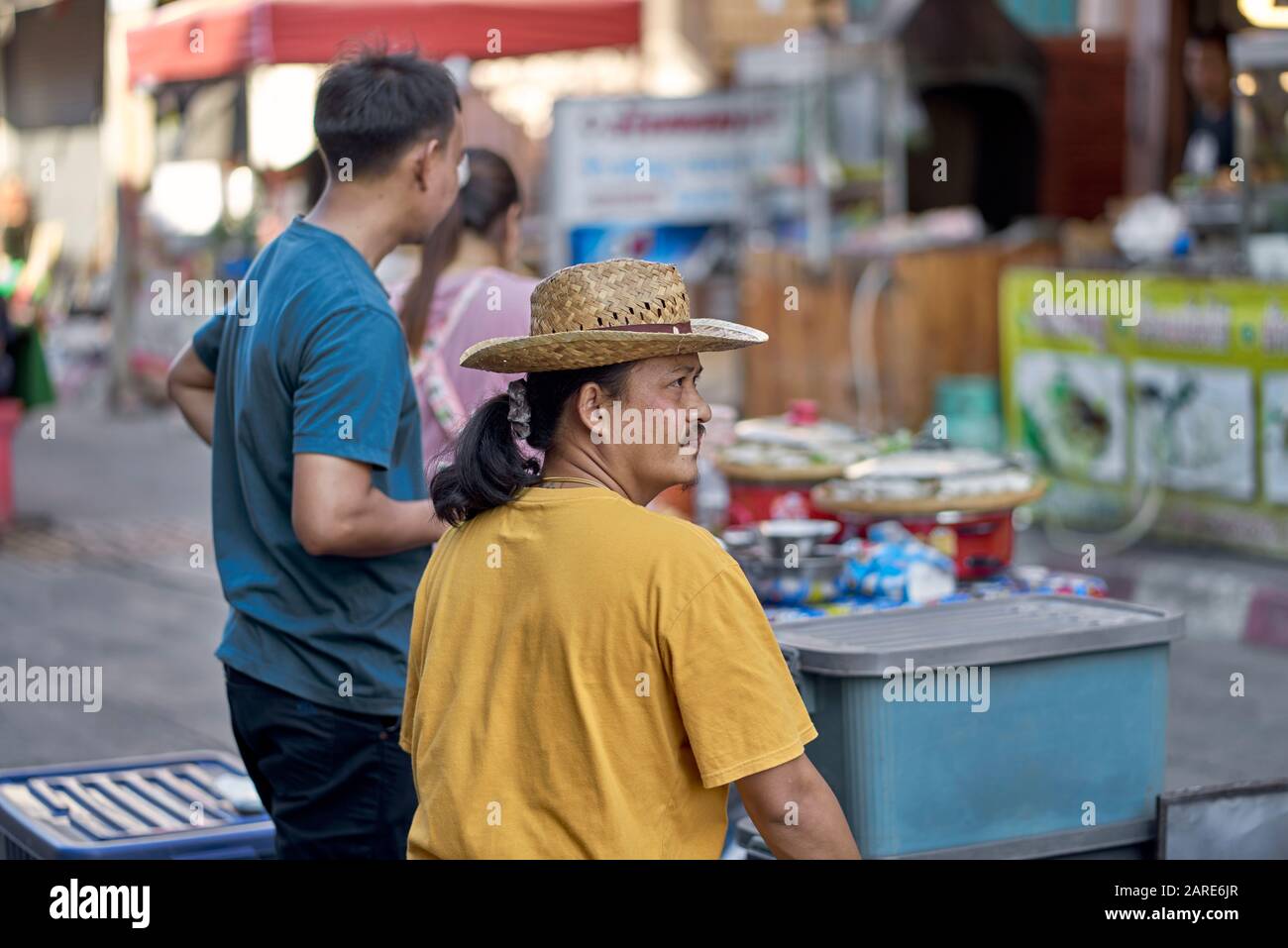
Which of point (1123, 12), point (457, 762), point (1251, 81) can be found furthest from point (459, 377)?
point (1123, 12)

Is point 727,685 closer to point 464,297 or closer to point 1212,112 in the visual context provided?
point 464,297

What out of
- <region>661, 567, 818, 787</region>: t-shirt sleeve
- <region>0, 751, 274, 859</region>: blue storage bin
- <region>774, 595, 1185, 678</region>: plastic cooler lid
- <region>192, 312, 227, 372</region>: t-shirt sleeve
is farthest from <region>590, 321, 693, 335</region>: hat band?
<region>0, 751, 274, 859</region>: blue storage bin

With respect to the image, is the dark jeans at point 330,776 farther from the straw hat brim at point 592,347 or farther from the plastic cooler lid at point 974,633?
the straw hat brim at point 592,347

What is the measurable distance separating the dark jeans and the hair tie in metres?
0.88

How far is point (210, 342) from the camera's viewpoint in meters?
3.70

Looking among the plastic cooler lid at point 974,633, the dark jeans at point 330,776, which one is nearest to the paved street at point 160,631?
the plastic cooler lid at point 974,633

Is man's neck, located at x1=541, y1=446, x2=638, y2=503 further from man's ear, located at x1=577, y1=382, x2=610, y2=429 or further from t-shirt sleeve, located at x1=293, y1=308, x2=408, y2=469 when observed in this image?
t-shirt sleeve, located at x1=293, y1=308, x2=408, y2=469

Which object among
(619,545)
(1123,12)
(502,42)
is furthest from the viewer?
(1123,12)

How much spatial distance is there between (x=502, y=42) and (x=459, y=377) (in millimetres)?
6123

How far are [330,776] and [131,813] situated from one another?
1.02m

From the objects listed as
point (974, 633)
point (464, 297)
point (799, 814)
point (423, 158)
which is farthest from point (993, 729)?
point (464, 297)

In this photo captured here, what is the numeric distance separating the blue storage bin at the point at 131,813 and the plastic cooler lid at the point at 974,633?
130 centimetres
